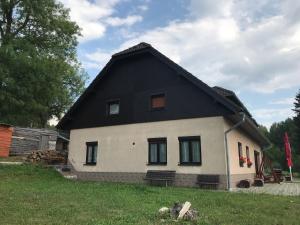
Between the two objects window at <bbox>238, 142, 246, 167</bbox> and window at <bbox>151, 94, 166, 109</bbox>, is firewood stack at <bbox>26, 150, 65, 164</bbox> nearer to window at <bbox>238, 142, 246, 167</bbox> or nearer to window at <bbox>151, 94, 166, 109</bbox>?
window at <bbox>151, 94, 166, 109</bbox>

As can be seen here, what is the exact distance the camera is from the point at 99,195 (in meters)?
10.6

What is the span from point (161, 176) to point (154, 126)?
259 centimetres

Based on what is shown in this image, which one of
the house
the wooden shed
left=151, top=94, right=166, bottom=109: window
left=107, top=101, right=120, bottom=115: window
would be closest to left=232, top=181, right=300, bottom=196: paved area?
the house

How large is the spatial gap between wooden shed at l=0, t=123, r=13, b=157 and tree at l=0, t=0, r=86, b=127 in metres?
2.39

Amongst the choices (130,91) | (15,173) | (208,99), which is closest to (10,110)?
(15,173)

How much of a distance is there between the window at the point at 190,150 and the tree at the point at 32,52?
1495 cm

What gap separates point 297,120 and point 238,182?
28757mm

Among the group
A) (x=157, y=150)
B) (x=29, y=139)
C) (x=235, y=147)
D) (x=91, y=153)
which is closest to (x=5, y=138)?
(x=29, y=139)

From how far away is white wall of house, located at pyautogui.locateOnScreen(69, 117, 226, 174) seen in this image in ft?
45.8

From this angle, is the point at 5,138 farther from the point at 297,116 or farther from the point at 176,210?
the point at 297,116

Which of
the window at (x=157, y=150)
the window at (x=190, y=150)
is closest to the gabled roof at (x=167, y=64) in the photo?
the window at (x=190, y=150)

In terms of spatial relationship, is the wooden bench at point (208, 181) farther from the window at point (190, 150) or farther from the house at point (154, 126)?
the window at point (190, 150)

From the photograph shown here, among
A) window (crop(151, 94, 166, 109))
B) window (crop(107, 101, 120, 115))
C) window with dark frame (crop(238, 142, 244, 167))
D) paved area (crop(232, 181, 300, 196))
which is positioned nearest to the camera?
paved area (crop(232, 181, 300, 196))

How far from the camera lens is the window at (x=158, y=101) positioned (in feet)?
52.3
